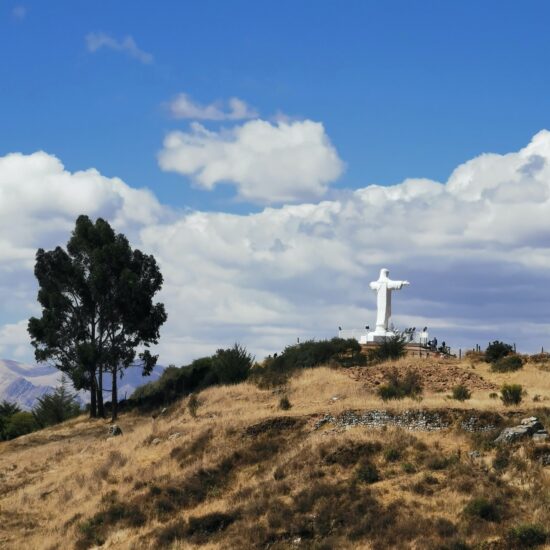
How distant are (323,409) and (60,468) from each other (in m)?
14.6

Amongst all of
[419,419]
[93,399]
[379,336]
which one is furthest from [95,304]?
[419,419]

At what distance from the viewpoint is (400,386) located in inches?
1954

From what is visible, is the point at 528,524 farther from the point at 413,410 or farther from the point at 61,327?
the point at 61,327

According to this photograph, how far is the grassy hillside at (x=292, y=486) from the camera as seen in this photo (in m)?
28.5

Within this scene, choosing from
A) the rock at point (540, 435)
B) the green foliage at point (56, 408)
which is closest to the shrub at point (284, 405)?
the rock at point (540, 435)

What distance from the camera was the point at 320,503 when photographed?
3105 centimetres

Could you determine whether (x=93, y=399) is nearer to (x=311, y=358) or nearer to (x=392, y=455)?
(x=311, y=358)

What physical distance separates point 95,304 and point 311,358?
56.5 ft

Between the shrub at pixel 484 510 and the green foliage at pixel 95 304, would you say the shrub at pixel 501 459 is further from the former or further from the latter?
the green foliage at pixel 95 304

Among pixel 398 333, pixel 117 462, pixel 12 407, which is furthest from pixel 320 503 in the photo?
pixel 12 407

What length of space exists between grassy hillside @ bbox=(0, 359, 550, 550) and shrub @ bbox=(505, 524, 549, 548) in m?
0.04

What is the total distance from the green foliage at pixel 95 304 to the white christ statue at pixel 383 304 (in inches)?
636

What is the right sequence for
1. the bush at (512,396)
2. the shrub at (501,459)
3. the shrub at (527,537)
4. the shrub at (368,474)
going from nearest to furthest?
the shrub at (527,537) < the shrub at (501,459) < the shrub at (368,474) < the bush at (512,396)

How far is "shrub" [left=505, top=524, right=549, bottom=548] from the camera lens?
84.3ft
